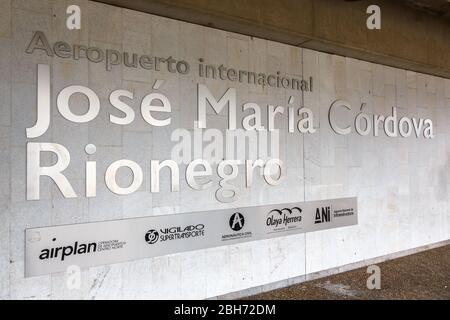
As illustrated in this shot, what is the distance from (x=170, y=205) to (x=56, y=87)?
1399 millimetres

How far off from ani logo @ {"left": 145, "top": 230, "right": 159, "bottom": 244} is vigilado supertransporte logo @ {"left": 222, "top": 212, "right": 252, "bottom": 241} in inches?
28.9

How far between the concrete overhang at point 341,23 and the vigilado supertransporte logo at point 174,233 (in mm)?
1990

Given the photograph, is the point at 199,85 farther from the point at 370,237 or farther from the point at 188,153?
the point at 370,237

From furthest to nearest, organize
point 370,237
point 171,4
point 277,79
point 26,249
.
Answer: point 370,237
point 277,79
point 171,4
point 26,249

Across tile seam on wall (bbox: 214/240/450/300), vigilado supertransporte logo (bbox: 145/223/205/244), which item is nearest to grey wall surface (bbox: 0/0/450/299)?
tile seam on wall (bbox: 214/240/450/300)

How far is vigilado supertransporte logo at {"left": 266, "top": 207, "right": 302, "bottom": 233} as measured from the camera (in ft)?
13.6

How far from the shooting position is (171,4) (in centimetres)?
329

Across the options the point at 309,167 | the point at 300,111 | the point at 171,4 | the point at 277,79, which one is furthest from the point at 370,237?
the point at 171,4

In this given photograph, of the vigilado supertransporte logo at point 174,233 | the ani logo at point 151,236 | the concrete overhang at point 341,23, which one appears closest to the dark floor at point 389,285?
the vigilado supertransporte logo at point 174,233

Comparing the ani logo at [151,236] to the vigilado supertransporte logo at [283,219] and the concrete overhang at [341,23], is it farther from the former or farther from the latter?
the concrete overhang at [341,23]

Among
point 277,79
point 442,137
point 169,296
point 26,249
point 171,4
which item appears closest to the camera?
point 26,249

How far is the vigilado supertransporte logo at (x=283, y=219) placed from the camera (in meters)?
4.16

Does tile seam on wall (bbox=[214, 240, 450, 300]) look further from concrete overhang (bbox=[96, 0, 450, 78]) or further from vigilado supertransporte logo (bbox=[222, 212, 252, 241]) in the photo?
concrete overhang (bbox=[96, 0, 450, 78])

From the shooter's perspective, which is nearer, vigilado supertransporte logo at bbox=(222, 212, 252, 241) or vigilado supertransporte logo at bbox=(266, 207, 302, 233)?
vigilado supertransporte logo at bbox=(222, 212, 252, 241)
